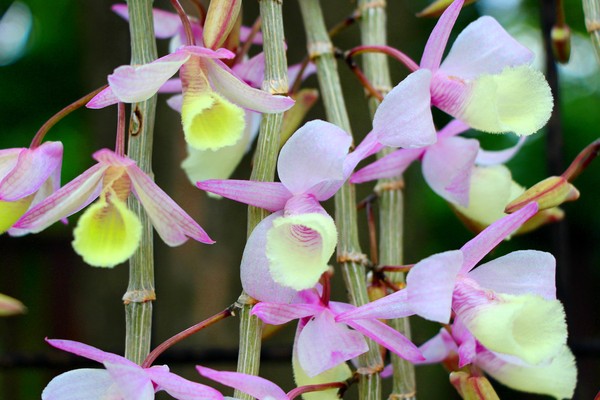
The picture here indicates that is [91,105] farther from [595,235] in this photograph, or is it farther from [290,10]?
[595,235]

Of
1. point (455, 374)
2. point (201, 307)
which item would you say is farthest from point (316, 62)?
point (201, 307)

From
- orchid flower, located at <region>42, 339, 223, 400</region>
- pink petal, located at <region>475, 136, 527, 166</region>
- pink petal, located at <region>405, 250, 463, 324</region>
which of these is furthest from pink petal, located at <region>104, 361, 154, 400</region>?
pink petal, located at <region>475, 136, 527, 166</region>

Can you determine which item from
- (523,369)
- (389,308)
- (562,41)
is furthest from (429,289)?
(562,41)

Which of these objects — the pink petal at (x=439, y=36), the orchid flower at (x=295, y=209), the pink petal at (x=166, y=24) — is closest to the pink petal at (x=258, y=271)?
the orchid flower at (x=295, y=209)

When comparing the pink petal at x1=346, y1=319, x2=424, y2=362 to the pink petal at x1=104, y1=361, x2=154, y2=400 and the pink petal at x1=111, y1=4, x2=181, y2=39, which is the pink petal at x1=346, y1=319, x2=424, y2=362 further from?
the pink petal at x1=111, y1=4, x2=181, y2=39

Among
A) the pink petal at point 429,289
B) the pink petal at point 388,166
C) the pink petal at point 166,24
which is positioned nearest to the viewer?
the pink petal at point 429,289

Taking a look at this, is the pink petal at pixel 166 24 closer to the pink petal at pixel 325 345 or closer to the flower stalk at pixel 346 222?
the flower stalk at pixel 346 222
